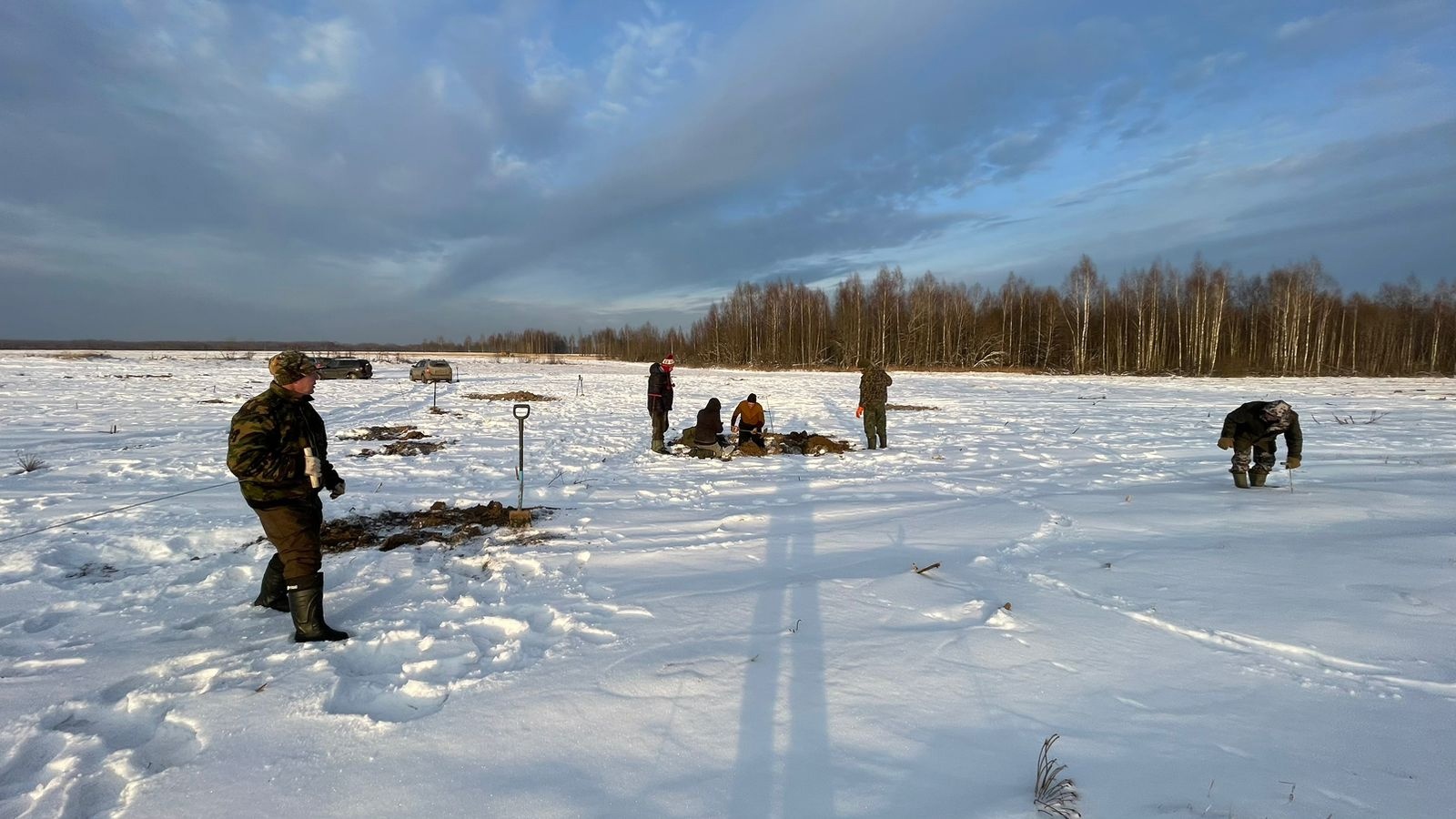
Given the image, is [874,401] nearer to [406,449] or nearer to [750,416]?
[750,416]

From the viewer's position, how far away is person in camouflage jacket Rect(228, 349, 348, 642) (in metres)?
3.66

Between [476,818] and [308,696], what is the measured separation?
1444mm

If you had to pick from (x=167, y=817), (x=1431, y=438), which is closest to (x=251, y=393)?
(x=167, y=817)

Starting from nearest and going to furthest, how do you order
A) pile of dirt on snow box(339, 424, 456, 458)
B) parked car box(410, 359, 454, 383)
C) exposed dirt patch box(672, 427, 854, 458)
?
pile of dirt on snow box(339, 424, 456, 458), exposed dirt patch box(672, 427, 854, 458), parked car box(410, 359, 454, 383)

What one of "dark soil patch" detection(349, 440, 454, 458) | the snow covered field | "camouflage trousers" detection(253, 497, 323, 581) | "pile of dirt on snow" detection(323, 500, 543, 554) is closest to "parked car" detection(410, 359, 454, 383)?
"dark soil patch" detection(349, 440, 454, 458)

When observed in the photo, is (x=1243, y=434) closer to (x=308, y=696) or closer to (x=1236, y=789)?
(x=1236, y=789)

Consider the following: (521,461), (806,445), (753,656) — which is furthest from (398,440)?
(753,656)

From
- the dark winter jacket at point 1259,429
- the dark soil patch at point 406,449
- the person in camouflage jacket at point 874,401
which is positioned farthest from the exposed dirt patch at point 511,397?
the dark winter jacket at point 1259,429

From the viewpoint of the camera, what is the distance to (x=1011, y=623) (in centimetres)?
400

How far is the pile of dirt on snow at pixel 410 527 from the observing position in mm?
5699

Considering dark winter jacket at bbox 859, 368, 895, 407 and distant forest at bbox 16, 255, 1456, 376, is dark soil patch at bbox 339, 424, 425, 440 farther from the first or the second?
distant forest at bbox 16, 255, 1456, 376

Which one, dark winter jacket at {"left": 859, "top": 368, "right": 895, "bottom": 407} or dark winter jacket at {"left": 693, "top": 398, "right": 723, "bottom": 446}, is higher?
dark winter jacket at {"left": 859, "top": 368, "right": 895, "bottom": 407}

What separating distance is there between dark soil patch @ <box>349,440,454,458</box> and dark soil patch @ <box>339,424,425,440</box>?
737 millimetres

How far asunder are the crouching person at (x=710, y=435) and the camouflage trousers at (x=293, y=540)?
7.28 metres
